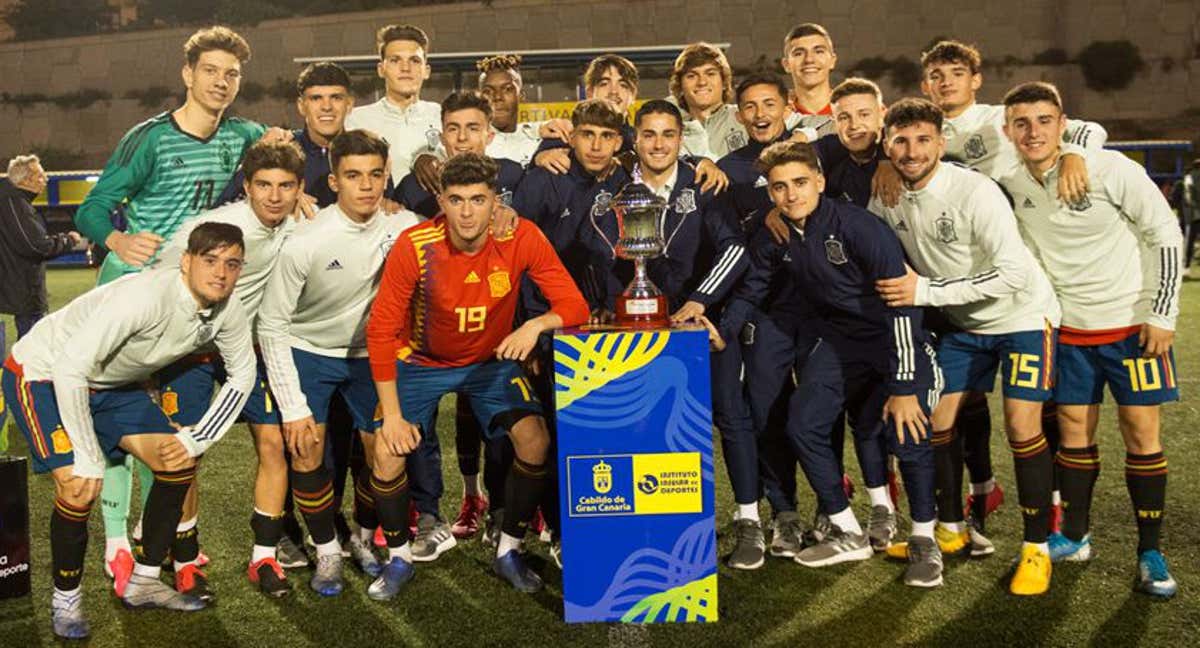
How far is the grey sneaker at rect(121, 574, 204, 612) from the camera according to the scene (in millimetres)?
3924

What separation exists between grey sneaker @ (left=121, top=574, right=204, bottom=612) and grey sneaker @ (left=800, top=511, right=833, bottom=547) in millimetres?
2326

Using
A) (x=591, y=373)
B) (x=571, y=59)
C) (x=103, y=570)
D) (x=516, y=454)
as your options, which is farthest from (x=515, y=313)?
(x=571, y=59)

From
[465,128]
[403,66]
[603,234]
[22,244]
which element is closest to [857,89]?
[603,234]

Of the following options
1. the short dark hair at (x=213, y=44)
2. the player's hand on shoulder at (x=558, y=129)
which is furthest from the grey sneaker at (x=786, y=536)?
the short dark hair at (x=213, y=44)

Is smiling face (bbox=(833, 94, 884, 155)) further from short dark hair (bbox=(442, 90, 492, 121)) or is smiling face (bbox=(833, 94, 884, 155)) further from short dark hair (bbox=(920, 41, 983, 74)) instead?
short dark hair (bbox=(442, 90, 492, 121))

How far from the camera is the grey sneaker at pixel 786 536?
4.39 m

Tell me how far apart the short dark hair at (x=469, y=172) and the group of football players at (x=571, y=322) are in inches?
0.8

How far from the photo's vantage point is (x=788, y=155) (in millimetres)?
4105

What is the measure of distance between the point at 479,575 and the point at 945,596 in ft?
5.63

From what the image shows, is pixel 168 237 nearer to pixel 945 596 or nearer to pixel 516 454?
pixel 516 454

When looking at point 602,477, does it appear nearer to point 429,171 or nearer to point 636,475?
point 636,475

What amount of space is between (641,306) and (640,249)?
0.80 feet

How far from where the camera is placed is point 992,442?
6.27 metres

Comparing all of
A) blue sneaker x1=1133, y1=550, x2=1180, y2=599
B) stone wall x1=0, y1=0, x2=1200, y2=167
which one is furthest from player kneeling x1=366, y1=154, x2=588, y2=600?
stone wall x1=0, y1=0, x2=1200, y2=167
